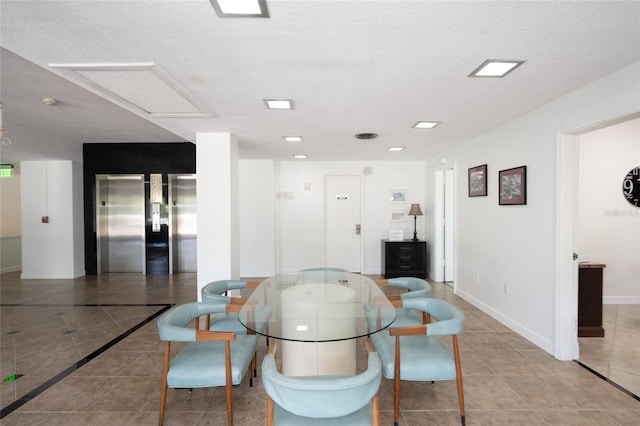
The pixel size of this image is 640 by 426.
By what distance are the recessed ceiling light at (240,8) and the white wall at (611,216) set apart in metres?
5.10

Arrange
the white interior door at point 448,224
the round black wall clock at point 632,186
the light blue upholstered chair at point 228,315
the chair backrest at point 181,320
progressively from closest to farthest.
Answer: the chair backrest at point 181,320 → the light blue upholstered chair at point 228,315 → the round black wall clock at point 632,186 → the white interior door at point 448,224

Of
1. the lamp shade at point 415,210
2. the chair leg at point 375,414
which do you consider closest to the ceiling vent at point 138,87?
the chair leg at point 375,414

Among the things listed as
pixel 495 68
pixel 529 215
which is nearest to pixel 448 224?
pixel 529 215

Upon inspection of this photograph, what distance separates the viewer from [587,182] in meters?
4.72

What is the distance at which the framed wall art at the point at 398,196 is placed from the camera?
23.4ft

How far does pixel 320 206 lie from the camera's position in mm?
7156

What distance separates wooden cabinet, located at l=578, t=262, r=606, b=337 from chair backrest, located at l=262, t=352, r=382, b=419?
3.47 meters

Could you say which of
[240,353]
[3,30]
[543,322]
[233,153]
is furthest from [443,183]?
[3,30]

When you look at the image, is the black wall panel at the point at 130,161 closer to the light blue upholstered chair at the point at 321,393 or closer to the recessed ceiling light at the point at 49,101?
the recessed ceiling light at the point at 49,101

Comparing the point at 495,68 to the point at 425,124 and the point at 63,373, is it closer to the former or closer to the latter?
the point at 425,124

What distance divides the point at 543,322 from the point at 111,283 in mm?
7042

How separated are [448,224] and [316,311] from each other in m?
4.76

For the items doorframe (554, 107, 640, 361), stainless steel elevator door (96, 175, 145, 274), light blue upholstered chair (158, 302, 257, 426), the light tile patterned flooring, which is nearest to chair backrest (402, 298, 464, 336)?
the light tile patterned flooring

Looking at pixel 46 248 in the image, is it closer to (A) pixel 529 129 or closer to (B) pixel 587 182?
(A) pixel 529 129
